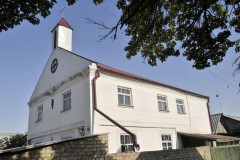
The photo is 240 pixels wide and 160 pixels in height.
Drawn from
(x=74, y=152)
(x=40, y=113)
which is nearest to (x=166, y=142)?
(x=40, y=113)

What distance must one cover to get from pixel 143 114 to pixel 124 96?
189 centimetres

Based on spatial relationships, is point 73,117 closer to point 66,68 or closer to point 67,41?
point 66,68

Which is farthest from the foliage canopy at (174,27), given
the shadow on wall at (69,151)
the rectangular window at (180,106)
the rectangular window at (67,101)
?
the rectangular window at (180,106)

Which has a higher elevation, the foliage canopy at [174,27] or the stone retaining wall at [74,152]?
the foliage canopy at [174,27]

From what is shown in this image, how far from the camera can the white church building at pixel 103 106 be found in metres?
12.2

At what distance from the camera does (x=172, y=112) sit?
16.9 m

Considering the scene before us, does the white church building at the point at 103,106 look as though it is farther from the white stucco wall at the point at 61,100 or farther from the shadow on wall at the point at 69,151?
the shadow on wall at the point at 69,151

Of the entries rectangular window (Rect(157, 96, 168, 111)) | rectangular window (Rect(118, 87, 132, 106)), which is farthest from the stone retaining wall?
rectangular window (Rect(157, 96, 168, 111))

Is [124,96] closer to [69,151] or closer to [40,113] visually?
[40,113]

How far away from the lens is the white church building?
12.2m

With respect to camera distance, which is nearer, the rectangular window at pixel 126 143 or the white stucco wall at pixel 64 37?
the rectangular window at pixel 126 143

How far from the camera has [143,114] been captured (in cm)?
1457

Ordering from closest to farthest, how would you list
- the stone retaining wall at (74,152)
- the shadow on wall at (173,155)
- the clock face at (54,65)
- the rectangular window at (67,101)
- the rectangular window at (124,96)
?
the stone retaining wall at (74,152) < the shadow on wall at (173,155) < the rectangular window at (124,96) < the rectangular window at (67,101) < the clock face at (54,65)

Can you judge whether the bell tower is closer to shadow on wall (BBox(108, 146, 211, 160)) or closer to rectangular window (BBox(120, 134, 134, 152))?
rectangular window (BBox(120, 134, 134, 152))
